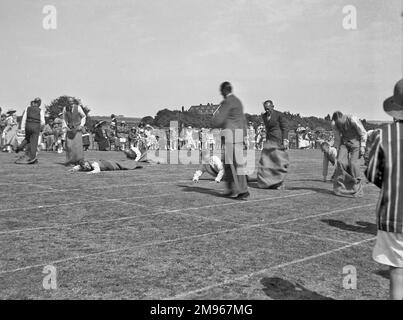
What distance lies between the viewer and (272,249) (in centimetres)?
537

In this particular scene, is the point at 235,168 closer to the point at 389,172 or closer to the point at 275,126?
the point at 275,126

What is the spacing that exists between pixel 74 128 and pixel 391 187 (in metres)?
13.8


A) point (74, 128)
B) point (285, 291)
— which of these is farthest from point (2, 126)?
point (285, 291)

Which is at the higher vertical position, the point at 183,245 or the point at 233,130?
the point at 233,130

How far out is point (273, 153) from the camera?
11375mm

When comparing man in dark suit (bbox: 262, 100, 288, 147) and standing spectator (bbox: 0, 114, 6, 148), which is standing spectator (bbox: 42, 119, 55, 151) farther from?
man in dark suit (bbox: 262, 100, 288, 147)

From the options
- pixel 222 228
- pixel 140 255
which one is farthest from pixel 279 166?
pixel 140 255

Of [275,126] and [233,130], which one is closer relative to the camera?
[233,130]

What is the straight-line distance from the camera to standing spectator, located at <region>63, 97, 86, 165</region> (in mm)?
15664

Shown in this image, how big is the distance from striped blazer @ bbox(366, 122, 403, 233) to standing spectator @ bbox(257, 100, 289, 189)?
775cm

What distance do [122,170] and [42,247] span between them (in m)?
10.3

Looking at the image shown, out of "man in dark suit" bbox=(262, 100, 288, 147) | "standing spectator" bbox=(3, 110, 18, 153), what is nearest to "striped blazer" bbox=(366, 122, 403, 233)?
"man in dark suit" bbox=(262, 100, 288, 147)
